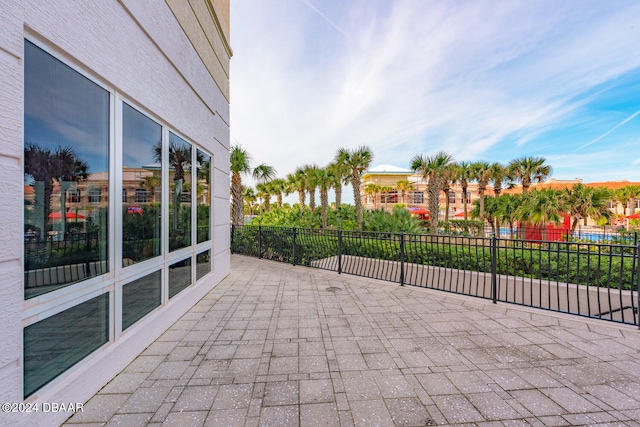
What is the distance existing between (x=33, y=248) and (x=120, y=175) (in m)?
1.09

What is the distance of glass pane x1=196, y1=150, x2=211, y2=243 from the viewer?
4781 millimetres

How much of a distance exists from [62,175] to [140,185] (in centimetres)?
97

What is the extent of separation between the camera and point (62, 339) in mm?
1996

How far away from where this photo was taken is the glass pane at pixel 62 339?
1.76 meters

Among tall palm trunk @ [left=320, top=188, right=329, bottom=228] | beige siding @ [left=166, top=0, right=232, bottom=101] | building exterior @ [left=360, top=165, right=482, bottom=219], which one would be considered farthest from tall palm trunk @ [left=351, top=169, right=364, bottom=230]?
building exterior @ [left=360, top=165, right=482, bottom=219]

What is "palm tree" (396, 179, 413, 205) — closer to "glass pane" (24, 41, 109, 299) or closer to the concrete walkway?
the concrete walkway

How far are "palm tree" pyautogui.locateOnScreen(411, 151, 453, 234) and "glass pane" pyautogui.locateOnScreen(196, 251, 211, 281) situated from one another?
12581 mm

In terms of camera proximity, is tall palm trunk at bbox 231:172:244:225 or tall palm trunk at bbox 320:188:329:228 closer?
tall palm trunk at bbox 231:172:244:225

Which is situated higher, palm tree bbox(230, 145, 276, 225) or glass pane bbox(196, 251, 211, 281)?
palm tree bbox(230, 145, 276, 225)

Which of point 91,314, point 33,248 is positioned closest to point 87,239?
point 33,248

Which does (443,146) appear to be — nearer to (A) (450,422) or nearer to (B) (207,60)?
(B) (207,60)

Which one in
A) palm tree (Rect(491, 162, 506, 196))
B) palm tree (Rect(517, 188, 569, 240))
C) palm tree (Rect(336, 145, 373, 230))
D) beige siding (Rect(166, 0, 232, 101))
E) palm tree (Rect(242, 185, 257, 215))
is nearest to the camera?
beige siding (Rect(166, 0, 232, 101))

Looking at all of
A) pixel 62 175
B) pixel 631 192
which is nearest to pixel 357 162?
pixel 62 175

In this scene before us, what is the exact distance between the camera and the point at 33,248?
1814 millimetres
